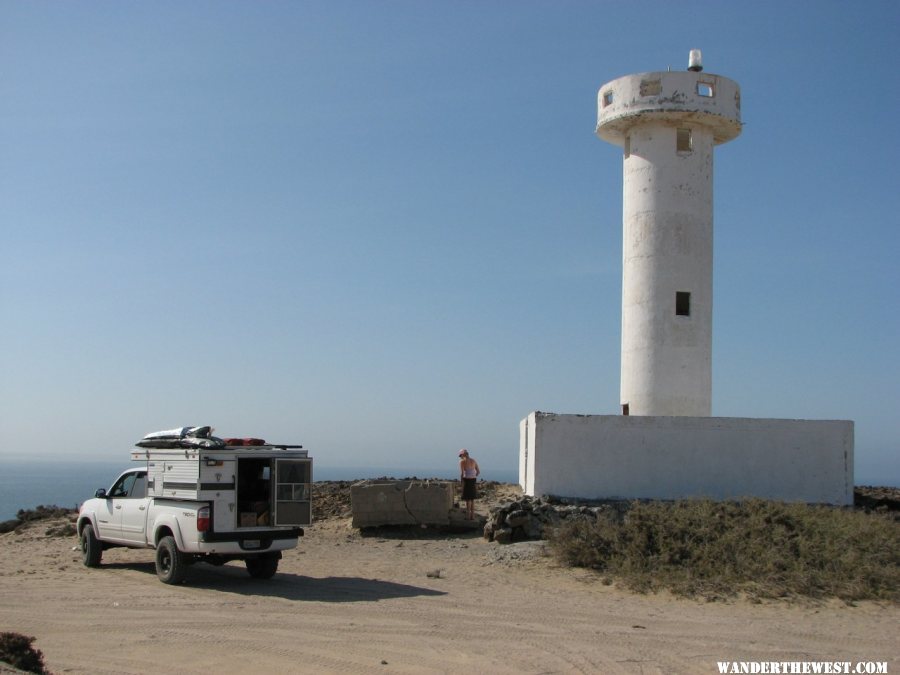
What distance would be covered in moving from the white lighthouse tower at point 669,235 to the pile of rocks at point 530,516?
13.4 ft

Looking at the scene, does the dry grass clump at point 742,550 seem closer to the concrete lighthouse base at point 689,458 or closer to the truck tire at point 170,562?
the concrete lighthouse base at point 689,458

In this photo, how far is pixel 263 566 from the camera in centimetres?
1491

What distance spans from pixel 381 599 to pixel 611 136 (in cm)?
1414

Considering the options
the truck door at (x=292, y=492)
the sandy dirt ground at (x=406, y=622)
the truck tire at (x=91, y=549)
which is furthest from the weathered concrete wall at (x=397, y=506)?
the truck door at (x=292, y=492)

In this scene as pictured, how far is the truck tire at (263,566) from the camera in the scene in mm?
14789

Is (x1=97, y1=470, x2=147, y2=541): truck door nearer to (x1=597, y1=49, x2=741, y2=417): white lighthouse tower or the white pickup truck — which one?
the white pickup truck

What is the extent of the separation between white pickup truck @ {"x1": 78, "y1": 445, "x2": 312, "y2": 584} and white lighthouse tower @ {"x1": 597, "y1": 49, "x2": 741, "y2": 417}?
995cm

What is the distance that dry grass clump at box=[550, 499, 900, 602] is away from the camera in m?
13.5

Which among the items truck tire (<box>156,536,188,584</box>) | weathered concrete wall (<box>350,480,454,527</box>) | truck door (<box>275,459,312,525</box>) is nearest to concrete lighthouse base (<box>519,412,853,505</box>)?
weathered concrete wall (<box>350,480,454,527</box>)

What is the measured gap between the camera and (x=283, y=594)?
13633 millimetres

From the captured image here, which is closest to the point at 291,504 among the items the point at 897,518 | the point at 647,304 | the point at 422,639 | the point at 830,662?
the point at 422,639

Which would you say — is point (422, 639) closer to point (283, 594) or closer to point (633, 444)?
point (283, 594)

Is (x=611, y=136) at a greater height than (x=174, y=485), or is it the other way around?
(x=611, y=136)

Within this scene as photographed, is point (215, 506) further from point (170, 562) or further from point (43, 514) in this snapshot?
point (43, 514)
